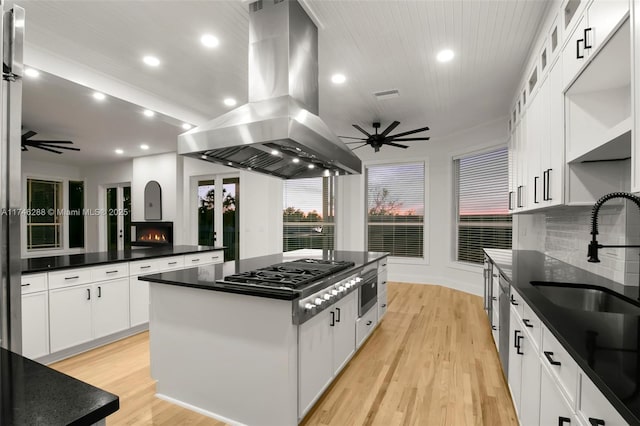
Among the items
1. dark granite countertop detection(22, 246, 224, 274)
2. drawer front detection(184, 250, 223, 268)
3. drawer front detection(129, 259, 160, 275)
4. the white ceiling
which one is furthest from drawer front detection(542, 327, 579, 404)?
drawer front detection(184, 250, 223, 268)

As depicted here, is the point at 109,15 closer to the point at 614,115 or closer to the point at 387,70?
the point at 387,70

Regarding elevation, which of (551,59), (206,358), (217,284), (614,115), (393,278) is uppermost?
(551,59)

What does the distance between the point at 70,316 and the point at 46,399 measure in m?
2.96

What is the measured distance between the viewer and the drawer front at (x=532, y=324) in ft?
4.99

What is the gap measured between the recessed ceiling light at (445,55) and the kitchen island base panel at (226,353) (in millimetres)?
2775

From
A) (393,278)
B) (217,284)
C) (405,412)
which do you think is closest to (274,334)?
(217,284)

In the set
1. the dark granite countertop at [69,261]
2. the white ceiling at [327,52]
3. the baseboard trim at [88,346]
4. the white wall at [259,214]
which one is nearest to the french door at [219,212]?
the white wall at [259,214]

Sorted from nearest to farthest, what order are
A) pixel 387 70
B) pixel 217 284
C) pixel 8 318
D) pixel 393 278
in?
→ pixel 8 318 → pixel 217 284 → pixel 387 70 → pixel 393 278

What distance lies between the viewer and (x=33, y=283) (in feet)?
8.86

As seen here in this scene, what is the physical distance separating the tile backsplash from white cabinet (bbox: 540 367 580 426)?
1066 millimetres

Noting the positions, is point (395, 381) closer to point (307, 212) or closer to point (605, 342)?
point (605, 342)

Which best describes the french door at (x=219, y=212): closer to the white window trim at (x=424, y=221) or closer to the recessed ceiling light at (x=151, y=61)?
the white window trim at (x=424, y=221)

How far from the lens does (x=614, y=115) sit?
6.08 ft

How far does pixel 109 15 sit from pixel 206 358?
2.70 metres
